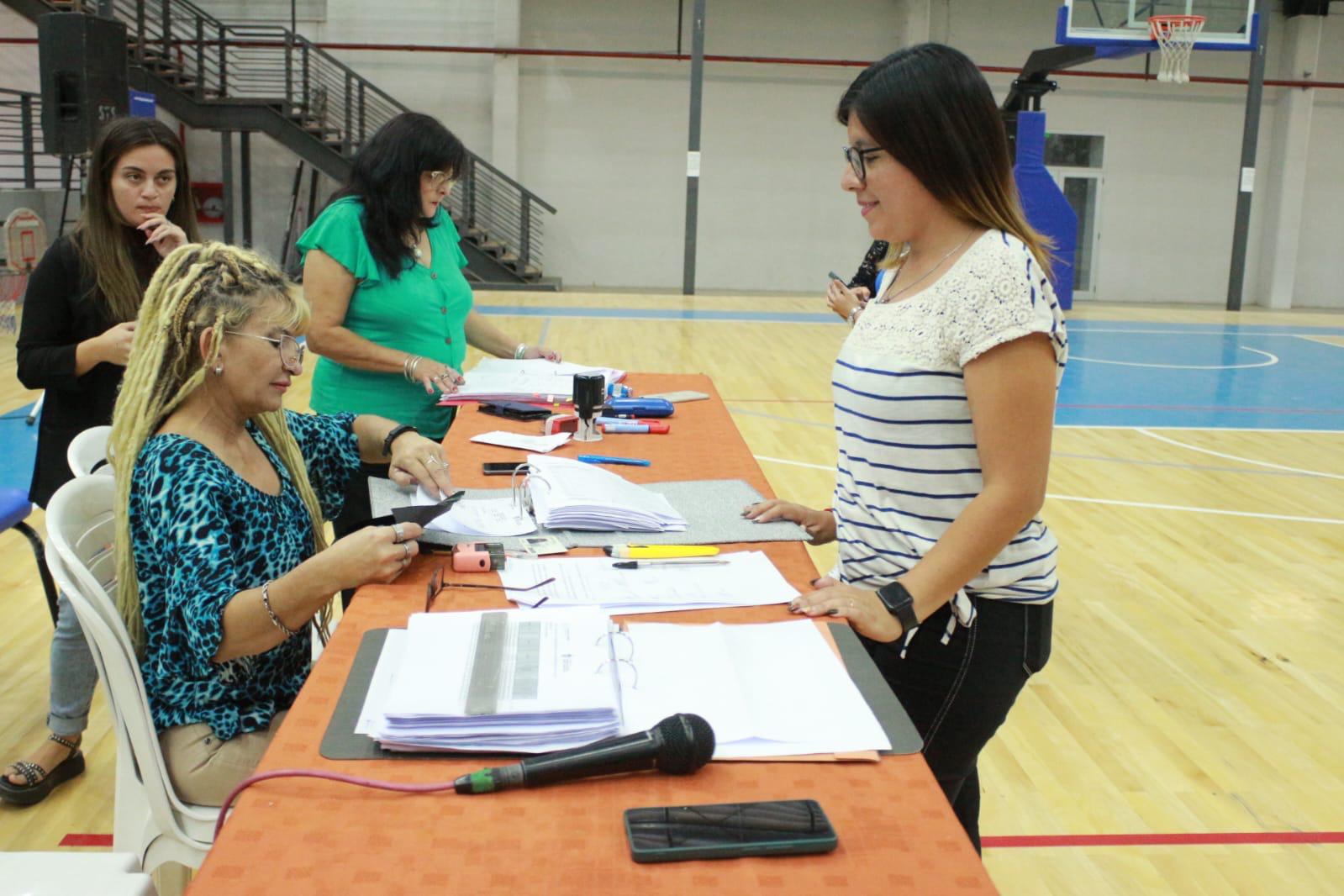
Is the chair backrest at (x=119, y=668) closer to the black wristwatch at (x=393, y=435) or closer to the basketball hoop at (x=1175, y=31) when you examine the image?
the black wristwatch at (x=393, y=435)

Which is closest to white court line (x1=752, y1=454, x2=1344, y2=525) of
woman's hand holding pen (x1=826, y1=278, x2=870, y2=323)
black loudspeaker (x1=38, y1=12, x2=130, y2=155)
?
woman's hand holding pen (x1=826, y1=278, x2=870, y2=323)

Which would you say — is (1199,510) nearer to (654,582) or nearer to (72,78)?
(654,582)

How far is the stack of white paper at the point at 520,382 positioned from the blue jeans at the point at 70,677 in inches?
37.4

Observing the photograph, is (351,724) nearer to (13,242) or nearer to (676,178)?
(13,242)

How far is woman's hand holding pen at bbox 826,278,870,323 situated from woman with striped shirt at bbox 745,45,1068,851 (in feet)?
4.65

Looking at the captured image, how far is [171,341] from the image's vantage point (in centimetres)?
171

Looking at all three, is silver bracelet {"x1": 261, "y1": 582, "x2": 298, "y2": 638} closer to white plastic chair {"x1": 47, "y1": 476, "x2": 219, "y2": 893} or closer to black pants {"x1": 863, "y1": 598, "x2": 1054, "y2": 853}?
white plastic chair {"x1": 47, "y1": 476, "x2": 219, "y2": 893}

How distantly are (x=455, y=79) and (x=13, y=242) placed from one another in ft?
19.8

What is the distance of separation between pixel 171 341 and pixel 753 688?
1.00 metres

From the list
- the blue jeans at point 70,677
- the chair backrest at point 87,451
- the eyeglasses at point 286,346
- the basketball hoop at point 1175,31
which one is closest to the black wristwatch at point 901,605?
the eyeglasses at point 286,346

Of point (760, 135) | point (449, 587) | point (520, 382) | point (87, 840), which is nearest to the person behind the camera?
point (449, 587)

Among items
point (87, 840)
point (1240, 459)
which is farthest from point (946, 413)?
point (1240, 459)

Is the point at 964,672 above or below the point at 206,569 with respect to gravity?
below

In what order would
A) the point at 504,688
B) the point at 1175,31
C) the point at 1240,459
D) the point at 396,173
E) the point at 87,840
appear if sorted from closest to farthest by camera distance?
the point at 504,688 < the point at 87,840 < the point at 396,173 < the point at 1240,459 < the point at 1175,31
